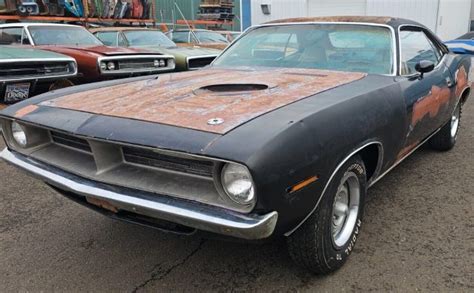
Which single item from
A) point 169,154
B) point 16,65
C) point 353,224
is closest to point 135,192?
point 169,154

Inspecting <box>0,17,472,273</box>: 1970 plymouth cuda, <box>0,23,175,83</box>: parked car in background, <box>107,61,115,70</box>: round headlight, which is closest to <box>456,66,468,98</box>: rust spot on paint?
<box>0,17,472,273</box>: 1970 plymouth cuda

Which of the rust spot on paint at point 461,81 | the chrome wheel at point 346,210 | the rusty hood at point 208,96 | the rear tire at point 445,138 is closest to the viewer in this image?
the rusty hood at point 208,96

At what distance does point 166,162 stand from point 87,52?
5035mm

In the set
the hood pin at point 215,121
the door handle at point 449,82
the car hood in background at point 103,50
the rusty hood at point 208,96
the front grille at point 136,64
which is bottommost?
the front grille at point 136,64

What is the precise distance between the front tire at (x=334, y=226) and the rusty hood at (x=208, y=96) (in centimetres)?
52

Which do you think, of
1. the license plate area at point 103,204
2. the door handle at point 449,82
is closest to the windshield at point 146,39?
the door handle at point 449,82

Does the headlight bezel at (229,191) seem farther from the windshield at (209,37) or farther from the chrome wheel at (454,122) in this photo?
the windshield at (209,37)

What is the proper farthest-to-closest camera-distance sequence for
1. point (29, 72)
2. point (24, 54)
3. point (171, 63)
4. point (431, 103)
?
point (171, 63)
point (24, 54)
point (29, 72)
point (431, 103)

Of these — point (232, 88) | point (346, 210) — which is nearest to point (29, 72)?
point (232, 88)

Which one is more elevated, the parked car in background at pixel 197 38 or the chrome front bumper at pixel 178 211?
the parked car in background at pixel 197 38

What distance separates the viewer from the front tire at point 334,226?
7.18ft

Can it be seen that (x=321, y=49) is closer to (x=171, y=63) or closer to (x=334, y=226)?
(x=334, y=226)

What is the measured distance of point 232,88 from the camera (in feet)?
9.09

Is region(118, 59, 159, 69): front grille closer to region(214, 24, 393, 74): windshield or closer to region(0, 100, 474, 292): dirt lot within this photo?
region(214, 24, 393, 74): windshield
